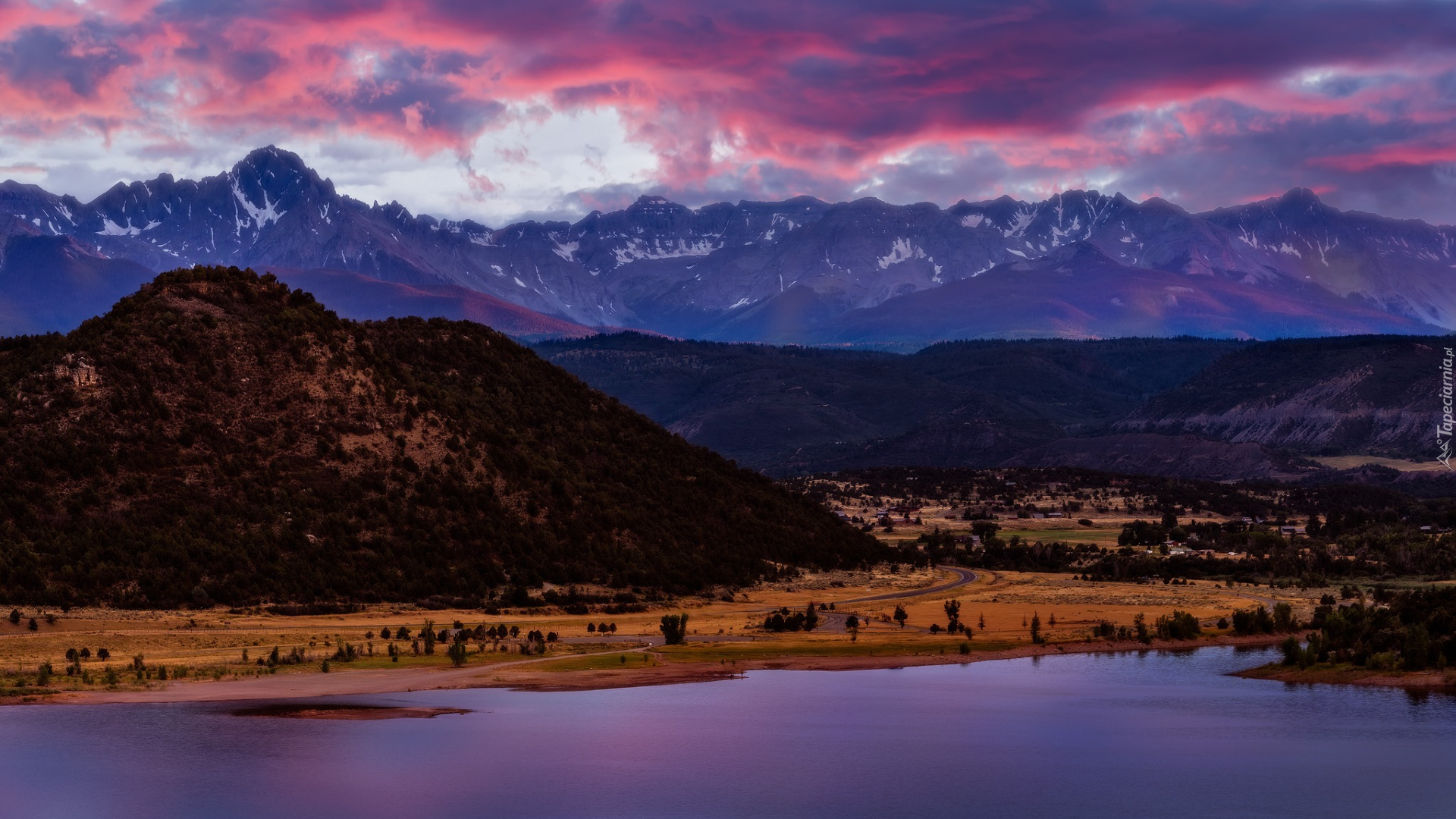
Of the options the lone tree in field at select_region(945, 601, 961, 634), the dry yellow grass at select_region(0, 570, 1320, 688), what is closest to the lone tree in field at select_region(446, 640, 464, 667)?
the dry yellow grass at select_region(0, 570, 1320, 688)

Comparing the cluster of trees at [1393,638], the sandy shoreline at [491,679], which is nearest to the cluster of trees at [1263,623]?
the cluster of trees at [1393,638]

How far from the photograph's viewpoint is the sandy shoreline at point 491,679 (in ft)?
178

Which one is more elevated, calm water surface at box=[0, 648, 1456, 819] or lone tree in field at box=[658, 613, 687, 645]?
lone tree in field at box=[658, 613, 687, 645]

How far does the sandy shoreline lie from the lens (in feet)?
178

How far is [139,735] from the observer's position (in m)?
47.2

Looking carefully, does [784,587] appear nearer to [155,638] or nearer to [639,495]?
[639,495]

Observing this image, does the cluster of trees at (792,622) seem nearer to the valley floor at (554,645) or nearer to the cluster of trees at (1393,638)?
the valley floor at (554,645)

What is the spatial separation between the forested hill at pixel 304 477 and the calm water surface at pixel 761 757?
26.0 metres

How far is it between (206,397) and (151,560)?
14.4 m

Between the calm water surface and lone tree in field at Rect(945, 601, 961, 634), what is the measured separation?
53.9ft

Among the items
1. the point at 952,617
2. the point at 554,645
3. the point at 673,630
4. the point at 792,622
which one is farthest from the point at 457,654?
the point at 952,617

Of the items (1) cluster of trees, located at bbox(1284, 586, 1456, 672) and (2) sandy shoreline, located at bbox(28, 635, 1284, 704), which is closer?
(2) sandy shoreline, located at bbox(28, 635, 1284, 704)

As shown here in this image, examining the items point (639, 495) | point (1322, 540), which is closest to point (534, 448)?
point (639, 495)

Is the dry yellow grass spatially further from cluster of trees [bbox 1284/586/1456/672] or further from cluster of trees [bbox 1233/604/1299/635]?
cluster of trees [bbox 1284/586/1456/672]
